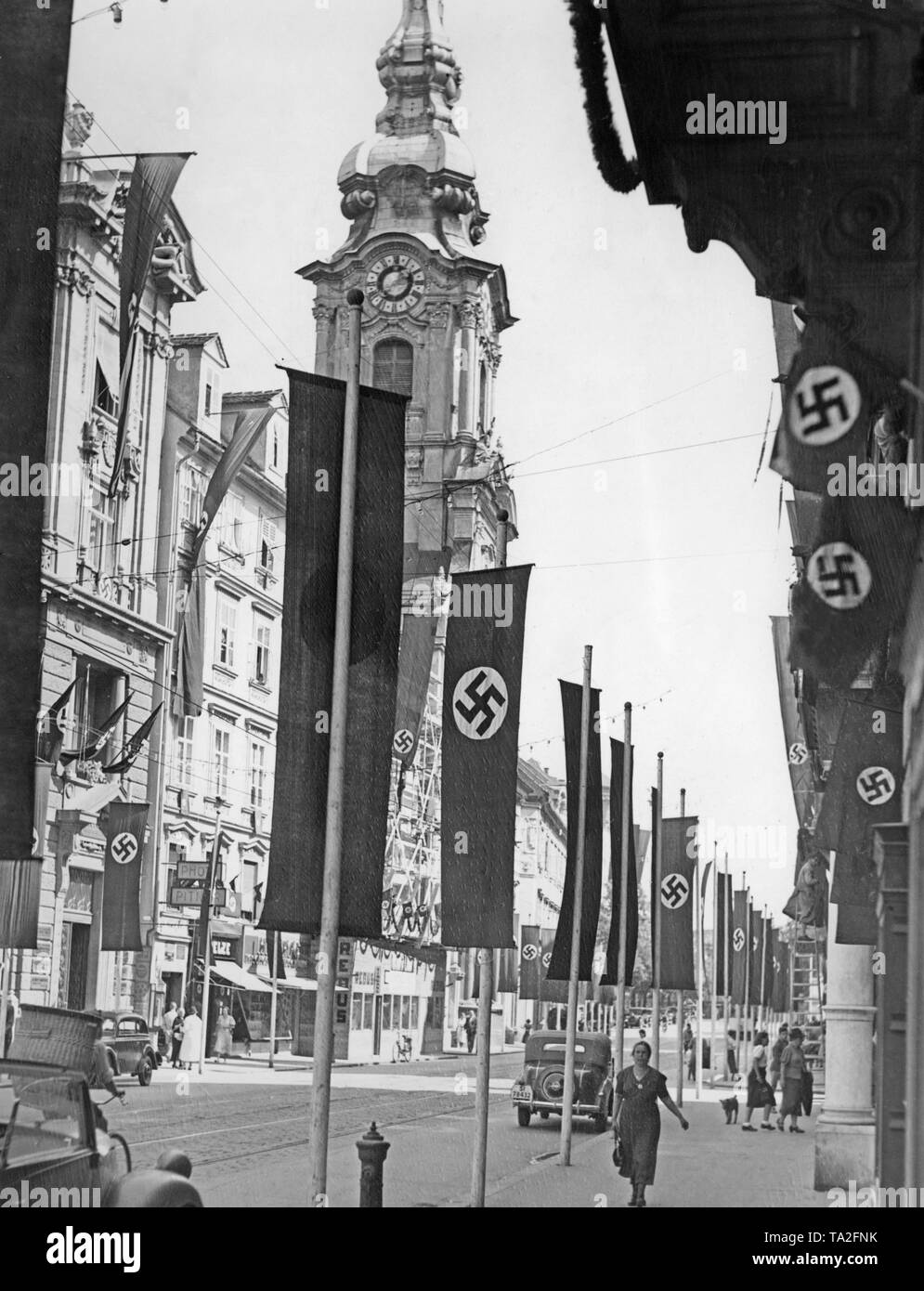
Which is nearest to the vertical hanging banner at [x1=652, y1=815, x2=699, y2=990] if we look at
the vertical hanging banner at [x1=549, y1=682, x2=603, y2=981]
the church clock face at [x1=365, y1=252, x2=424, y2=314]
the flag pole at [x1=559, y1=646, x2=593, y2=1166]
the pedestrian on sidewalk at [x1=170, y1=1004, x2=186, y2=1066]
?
the vertical hanging banner at [x1=549, y1=682, x2=603, y2=981]

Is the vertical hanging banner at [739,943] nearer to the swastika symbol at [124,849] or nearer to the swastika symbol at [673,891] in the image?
the swastika symbol at [673,891]

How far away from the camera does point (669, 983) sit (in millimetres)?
17062

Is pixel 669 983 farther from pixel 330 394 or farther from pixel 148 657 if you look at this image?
pixel 330 394

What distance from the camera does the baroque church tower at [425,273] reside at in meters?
13.0

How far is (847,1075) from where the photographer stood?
14.9 meters

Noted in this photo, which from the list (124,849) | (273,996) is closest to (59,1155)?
(124,849)

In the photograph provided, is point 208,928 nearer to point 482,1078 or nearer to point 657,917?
point 657,917

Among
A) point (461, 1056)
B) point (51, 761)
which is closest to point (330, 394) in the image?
point (51, 761)

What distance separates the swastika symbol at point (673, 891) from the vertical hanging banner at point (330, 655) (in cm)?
722

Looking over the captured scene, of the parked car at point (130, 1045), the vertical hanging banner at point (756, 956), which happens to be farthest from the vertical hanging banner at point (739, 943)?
the parked car at point (130, 1045)

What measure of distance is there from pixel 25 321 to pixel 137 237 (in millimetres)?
2827

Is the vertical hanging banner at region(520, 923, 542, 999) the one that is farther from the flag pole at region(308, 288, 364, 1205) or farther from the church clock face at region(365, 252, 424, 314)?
the flag pole at region(308, 288, 364, 1205)

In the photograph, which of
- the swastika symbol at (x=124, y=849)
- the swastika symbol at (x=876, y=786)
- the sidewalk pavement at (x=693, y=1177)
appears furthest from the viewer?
the swastika symbol at (x=124, y=849)

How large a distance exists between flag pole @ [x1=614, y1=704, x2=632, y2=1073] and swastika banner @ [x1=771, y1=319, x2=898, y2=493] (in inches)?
218
